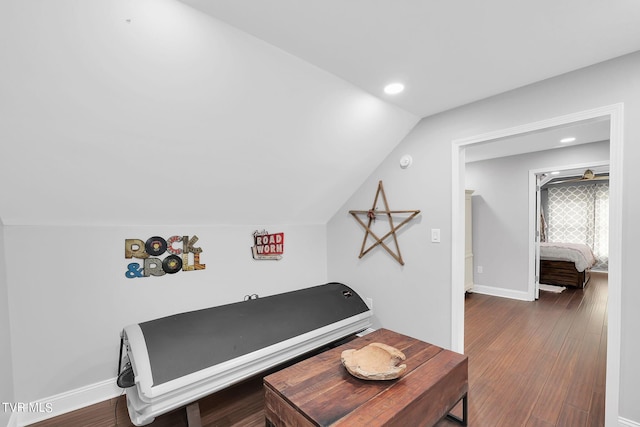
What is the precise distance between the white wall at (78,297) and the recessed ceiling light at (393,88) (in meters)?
1.90

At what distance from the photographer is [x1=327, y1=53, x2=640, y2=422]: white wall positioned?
1672mm

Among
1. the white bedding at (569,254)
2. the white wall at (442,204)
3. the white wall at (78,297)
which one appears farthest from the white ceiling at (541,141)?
the white wall at (78,297)

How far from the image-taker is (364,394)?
1.38 metres

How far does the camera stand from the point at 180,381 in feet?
5.38

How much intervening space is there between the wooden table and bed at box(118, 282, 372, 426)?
467 millimetres

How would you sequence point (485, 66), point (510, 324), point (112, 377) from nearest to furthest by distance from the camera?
1. point (485, 66)
2. point (112, 377)
3. point (510, 324)

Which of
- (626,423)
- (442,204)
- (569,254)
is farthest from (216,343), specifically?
(569,254)

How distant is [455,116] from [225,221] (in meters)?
2.27

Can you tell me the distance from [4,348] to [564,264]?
710 cm

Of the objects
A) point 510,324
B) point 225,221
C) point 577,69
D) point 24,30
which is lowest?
point 510,324

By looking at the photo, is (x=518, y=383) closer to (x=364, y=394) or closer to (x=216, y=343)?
(x=364, y=394)

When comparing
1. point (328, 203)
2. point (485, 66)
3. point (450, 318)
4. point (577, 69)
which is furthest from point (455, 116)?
point (450, 318)

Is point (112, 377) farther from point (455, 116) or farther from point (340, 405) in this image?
point (455, 116)

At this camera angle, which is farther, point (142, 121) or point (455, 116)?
point (455, 116)
